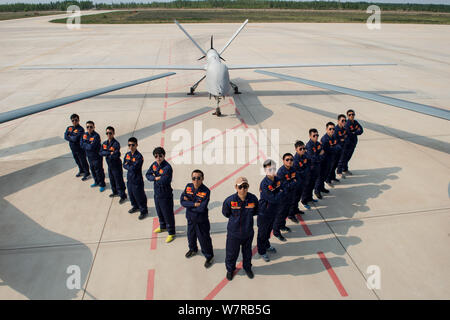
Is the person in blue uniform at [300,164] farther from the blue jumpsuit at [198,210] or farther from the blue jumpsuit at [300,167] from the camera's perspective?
the blue jumpsuit at [198,210]

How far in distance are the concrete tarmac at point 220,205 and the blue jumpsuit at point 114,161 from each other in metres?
0.53

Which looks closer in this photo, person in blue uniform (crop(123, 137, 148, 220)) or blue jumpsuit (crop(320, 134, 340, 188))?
person in blue uniform (crop(123, 137, 148, 220))

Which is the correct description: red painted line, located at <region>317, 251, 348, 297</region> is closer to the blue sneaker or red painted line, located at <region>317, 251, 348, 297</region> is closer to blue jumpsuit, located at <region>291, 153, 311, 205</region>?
the blue sneaker

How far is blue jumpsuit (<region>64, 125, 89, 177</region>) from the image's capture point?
7.35 m

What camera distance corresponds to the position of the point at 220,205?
702cm

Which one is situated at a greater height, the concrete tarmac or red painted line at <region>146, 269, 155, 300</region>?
the concrete tarmac

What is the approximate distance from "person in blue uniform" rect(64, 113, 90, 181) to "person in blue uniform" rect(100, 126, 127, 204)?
4.53ft

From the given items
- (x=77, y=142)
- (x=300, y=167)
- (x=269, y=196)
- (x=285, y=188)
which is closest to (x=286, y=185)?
(x=285, y=188)

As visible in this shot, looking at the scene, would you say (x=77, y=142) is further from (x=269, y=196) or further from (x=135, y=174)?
(x=269, y=196)

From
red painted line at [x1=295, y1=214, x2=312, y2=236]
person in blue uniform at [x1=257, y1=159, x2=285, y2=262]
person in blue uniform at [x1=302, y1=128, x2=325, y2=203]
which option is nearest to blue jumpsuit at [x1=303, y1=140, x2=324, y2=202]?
person in blue uniform at [x1=302, y1=128, x2=325, y2=203]

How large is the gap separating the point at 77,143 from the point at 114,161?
184 cm

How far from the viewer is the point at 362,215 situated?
6.59 m
